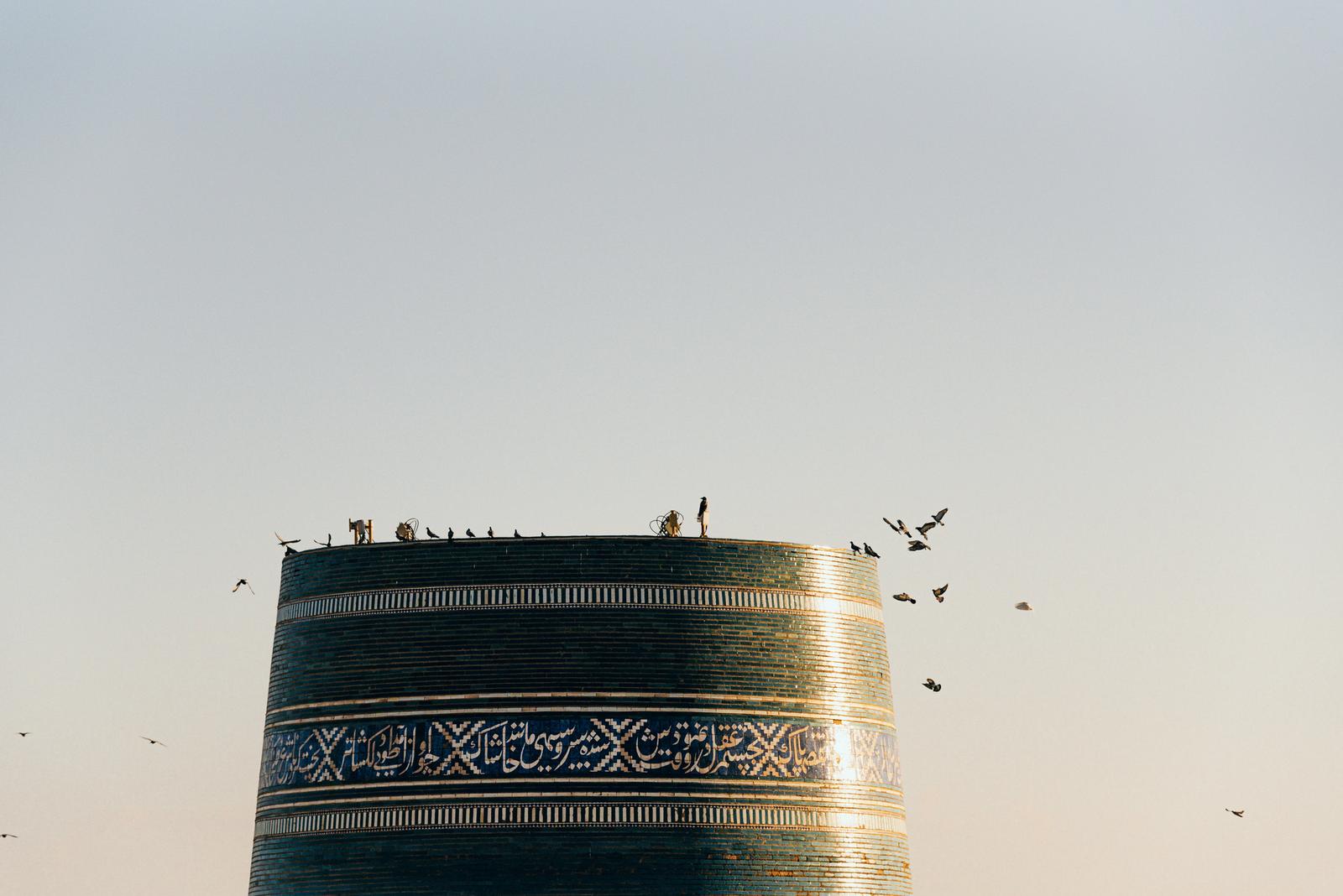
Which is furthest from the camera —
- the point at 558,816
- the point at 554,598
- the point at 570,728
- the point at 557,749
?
the point at 554,598

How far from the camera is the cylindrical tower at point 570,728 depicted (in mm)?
40094

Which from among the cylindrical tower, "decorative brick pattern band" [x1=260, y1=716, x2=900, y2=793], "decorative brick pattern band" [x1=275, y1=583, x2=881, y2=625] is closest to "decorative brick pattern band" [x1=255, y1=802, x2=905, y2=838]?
the cylindrical tower

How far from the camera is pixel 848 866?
41.6m

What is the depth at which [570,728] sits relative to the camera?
40.5 m

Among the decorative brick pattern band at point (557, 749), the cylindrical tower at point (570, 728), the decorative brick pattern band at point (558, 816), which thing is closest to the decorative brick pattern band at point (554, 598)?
the cylindrical tower at point (570, 728)

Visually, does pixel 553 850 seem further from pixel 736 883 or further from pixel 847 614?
pixel 847 614

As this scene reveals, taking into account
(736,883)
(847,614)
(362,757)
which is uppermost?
(847,614)

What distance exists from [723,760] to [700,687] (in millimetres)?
1385

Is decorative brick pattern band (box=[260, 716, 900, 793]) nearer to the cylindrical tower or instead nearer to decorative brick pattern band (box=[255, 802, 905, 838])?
the cylindrical tower

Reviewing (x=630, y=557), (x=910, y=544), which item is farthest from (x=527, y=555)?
(x=910, y=544)

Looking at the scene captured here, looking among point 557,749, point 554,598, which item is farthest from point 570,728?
point 554,598

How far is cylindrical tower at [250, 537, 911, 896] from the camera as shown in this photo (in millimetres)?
40094

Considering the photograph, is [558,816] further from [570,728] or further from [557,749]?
[570,728]

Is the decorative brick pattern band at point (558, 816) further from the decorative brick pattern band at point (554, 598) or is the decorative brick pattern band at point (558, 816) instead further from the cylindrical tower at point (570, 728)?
the decorative brick pattern band at point (554, 598)
